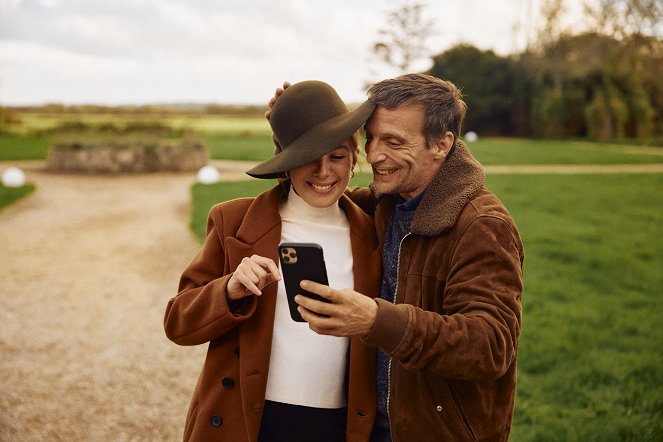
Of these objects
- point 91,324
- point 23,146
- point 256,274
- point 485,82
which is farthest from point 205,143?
Result: point 485,82

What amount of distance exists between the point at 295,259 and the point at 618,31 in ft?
127

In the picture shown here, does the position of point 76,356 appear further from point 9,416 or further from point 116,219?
point 116,219

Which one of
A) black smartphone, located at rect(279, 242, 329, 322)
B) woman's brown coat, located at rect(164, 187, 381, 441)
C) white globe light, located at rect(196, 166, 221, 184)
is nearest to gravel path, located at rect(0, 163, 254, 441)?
woman's brown coat, located at rect(164, 187, 381, 441)

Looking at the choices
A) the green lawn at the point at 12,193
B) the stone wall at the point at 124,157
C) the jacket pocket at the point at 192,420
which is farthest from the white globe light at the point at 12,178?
the jacket pocket at the point at 192,420

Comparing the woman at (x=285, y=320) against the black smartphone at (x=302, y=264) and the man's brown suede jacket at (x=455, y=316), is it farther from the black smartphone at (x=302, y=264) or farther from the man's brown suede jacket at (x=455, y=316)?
the black smartphone at (x=302, y=264)

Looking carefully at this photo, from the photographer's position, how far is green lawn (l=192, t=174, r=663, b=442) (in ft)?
13.5

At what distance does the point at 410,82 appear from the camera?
208cm

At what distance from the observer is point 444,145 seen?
213 centimetres

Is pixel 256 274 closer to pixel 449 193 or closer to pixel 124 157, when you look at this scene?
pixel 449 193

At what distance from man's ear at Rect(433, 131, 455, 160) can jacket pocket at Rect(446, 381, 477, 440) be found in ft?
2.60

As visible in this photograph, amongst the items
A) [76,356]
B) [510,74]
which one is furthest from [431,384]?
[510,74]

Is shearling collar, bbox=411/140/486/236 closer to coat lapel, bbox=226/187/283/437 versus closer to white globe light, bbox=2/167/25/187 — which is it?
coat lapel, bbox=226/187/283/437

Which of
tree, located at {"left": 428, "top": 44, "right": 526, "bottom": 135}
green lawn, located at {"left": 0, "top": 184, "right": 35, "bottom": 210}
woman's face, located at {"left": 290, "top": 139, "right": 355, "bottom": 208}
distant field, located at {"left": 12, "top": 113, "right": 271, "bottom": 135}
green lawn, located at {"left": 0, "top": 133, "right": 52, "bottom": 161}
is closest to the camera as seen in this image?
woman's face, located at {"left": 290, "top": 139, "right": 355, "bottom": 208}

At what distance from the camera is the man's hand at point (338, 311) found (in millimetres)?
1576
